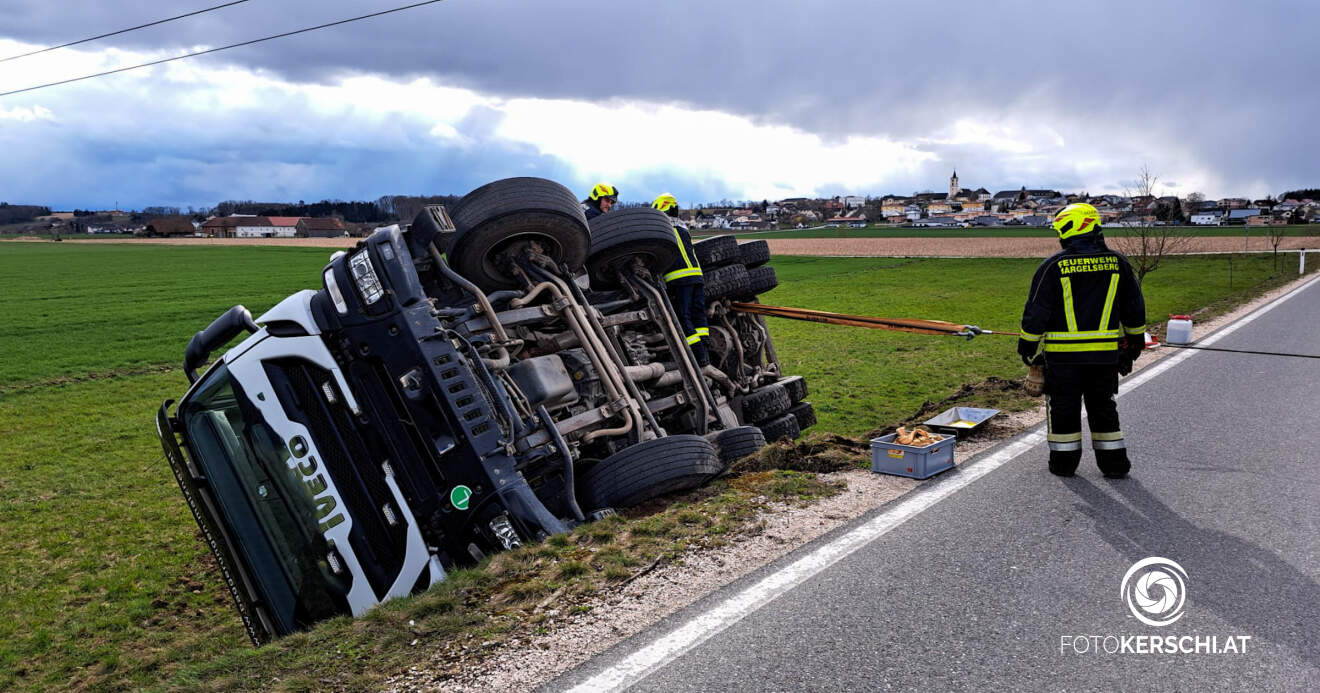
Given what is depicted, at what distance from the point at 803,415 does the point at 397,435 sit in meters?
4.33

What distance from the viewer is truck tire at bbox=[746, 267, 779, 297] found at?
7926 mm

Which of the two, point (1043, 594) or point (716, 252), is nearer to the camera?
point (1043, 594)

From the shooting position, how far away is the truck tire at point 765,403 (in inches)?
282

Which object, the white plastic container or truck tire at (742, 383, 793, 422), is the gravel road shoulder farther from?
the white plastic container

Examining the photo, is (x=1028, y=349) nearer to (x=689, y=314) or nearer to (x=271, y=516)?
(x=689, y=314)

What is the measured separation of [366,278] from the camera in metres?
4.49

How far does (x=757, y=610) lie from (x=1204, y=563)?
2045 millimetres

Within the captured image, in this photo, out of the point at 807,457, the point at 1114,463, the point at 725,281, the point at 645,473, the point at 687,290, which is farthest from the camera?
A: the point at 725,281

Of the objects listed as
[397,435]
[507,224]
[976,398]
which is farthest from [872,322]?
[397,435]

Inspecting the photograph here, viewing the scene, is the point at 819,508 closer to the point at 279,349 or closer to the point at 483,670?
the point at 483,670

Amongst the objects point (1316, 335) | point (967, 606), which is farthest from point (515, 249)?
point (1316, 335)

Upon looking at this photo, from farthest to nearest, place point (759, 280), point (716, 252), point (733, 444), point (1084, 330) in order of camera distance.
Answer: point (759, 280), point (716, 252), point (733, 444), point (1084, 330)

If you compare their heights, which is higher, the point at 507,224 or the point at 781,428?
the point at 507,224

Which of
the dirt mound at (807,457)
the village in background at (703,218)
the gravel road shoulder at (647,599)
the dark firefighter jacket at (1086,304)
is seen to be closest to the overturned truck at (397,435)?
the dirt mound at (807,457)
